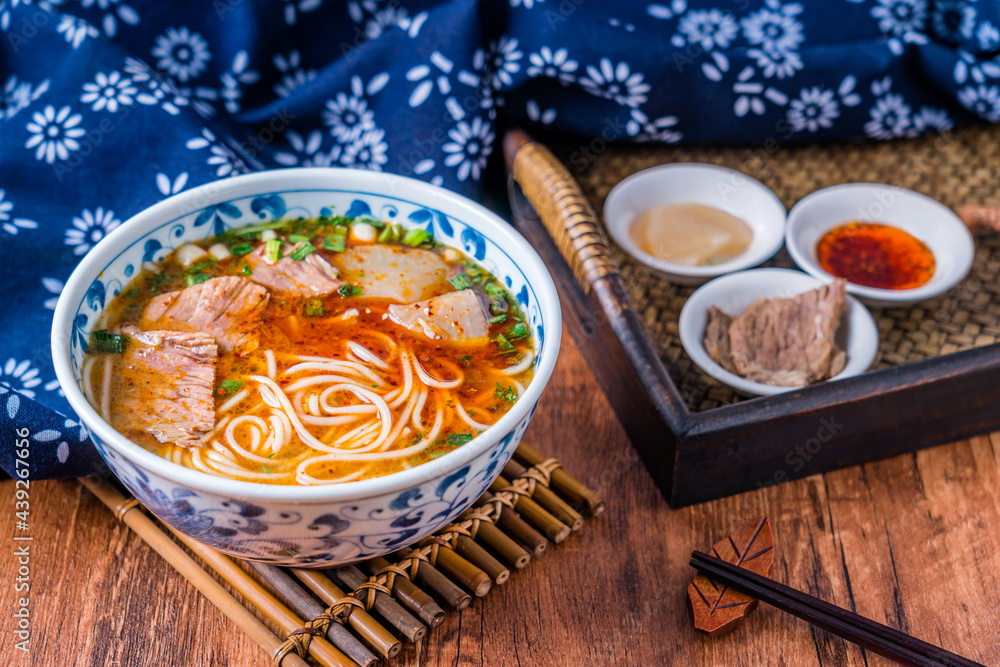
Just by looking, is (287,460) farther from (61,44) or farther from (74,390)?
(61,44)

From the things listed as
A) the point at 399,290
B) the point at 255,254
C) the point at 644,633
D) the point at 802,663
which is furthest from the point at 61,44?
the point at 802,663

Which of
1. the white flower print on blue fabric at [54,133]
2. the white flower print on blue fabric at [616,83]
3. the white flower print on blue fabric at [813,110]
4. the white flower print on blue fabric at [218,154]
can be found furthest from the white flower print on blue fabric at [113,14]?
the white flower print on blue fabric at [813,110]

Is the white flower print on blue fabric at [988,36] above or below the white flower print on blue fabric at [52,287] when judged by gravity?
below

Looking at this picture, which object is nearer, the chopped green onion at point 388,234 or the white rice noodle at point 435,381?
the white rice noodle at point 435,381

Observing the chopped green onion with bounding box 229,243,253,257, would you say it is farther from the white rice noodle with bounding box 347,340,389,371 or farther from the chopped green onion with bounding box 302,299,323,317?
the white rice noodle with bounding box 347,340,389,371

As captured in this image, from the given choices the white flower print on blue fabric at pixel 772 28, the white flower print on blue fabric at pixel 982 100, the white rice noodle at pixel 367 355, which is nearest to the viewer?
the white rice noodle at pixel 367 355

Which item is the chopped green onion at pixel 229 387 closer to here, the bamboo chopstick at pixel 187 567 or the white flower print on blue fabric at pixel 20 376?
the bamboo chopstick at pixel 187 567

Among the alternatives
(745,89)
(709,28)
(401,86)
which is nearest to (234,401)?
(401,86)
